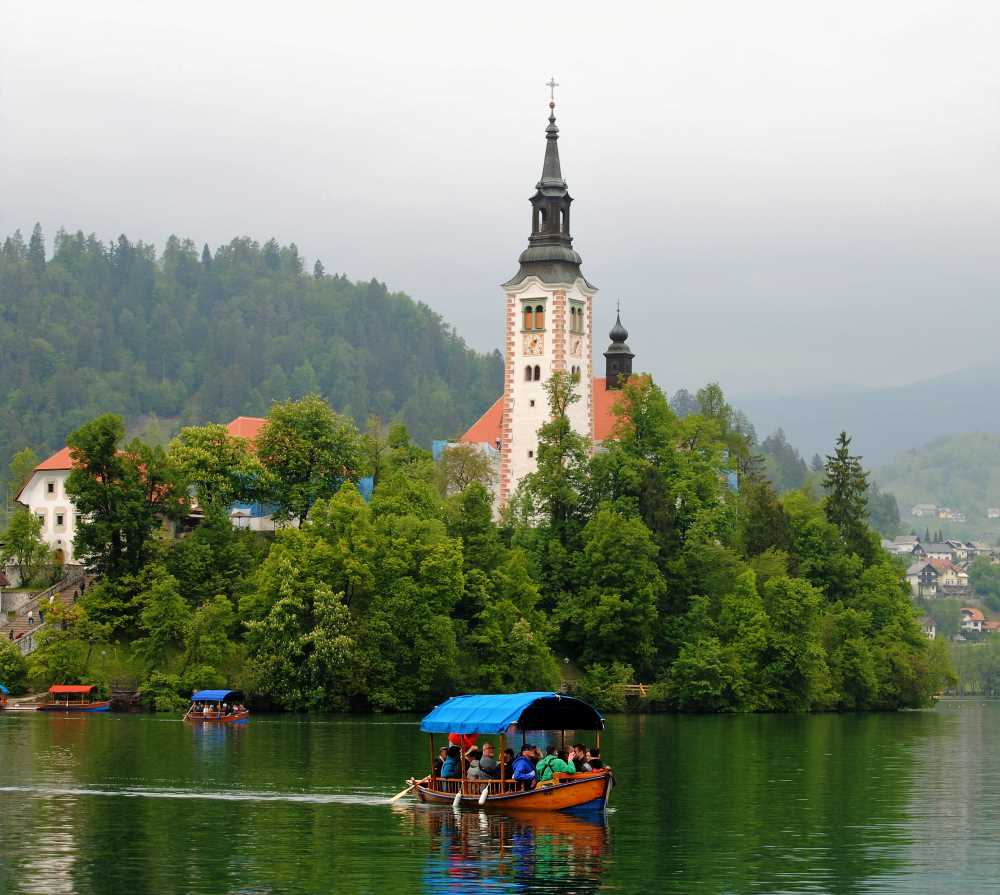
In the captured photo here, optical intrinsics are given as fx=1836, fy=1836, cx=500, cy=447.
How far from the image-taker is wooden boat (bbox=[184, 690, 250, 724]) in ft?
338

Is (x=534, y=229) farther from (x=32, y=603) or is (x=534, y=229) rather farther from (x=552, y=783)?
(x=552, y=783)

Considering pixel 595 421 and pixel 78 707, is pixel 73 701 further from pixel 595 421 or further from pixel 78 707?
pixel 595 421

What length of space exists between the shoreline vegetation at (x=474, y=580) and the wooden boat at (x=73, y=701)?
190cm

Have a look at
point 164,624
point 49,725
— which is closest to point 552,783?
point 49,725

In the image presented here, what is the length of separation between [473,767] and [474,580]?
5913 centimetres

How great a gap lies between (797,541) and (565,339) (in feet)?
85.3

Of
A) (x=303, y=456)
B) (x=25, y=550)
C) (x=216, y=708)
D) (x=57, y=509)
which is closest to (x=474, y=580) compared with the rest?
(x=303, y=456)

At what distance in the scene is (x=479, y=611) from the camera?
12050 cm

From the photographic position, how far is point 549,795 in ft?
195

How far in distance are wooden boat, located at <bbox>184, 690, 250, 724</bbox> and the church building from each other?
50024 mm

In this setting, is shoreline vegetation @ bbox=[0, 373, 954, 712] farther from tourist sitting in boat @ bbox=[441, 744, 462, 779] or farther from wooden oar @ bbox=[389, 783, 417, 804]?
tourist sitting in boat @ bbox=[441, 744, 462, 779]

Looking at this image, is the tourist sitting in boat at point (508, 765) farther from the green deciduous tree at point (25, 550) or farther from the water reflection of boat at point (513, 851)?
the green deciduous tree at point (25, 550)

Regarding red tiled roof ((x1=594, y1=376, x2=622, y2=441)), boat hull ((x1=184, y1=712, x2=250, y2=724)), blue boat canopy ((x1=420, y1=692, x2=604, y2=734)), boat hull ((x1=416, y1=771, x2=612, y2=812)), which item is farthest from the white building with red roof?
boat hull ((x1=416, y1=771, x2=612, y2=812))

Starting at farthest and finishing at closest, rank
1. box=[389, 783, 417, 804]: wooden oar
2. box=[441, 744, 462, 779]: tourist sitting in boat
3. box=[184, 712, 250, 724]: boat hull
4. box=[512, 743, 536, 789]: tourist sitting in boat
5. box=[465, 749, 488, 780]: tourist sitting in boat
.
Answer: box=[184, 712, 250, 724]: boat hull → box=[441, 744, 462, 779]: tourist sitting in boat → box=[389, 783, 417, 804]: wooden oar → box=[465, 749, 488, 780]: tourist sitting in boat → box=[512, 743, 536, 789]: tourist sitting in boat
